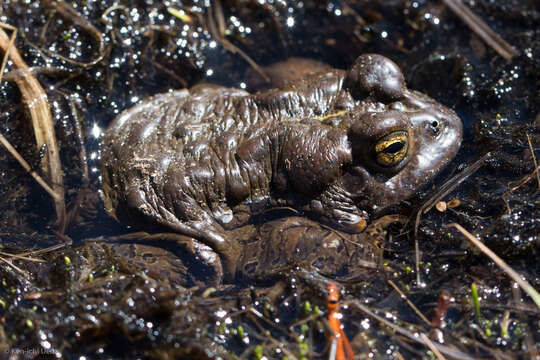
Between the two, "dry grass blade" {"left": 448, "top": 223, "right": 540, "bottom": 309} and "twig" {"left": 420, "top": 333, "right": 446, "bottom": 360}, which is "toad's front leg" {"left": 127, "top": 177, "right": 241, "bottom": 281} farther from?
"dry grass blade" {"left": 448, "top": 223, "right": 540, "bottom": 309}

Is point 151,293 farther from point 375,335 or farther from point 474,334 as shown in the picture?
point 474,334

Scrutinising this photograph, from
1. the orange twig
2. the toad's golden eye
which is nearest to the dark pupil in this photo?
the toad's golden eye

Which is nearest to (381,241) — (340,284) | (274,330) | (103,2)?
(340,284)

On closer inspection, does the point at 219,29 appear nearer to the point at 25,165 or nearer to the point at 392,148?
the point at 25,165

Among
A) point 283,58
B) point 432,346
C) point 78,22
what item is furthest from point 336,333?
point 78,22

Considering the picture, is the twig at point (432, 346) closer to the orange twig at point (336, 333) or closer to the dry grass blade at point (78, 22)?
the orange twig at point (336, 333)

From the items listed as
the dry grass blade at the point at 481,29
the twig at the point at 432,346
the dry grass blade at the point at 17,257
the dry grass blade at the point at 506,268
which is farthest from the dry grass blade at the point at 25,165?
the dry grass blade at the point at 481,29
